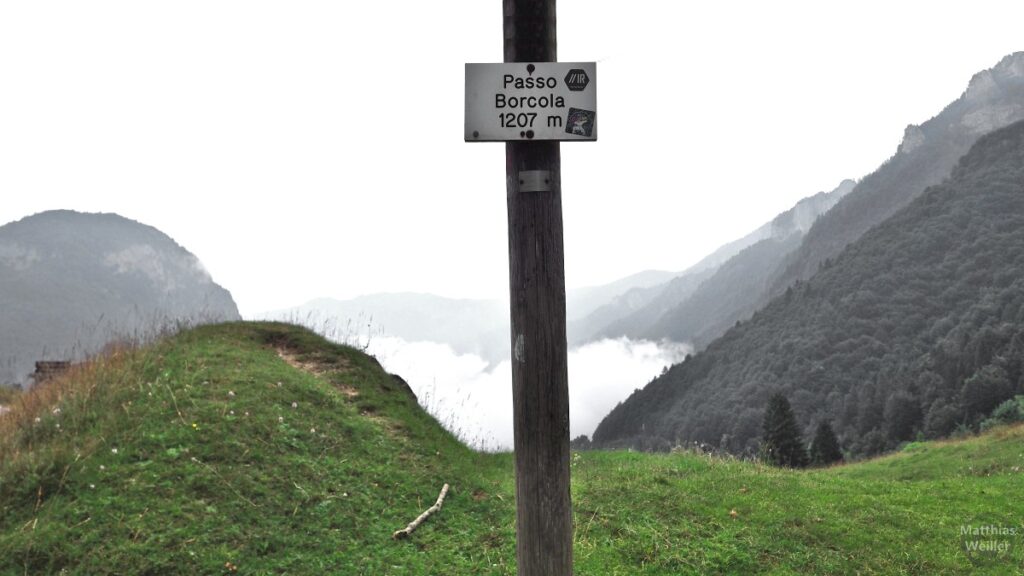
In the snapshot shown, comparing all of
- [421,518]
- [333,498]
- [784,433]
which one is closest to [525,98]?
[421,518]

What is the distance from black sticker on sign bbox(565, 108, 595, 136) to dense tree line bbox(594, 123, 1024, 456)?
82739 millimetres

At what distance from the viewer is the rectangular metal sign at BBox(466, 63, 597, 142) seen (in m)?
3.63

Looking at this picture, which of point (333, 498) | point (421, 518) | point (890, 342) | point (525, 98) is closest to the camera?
point (525, 98)

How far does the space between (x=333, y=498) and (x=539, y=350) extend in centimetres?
511

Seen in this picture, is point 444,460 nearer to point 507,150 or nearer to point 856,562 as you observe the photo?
point 856,562

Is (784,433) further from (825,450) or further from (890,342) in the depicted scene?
(890,342)

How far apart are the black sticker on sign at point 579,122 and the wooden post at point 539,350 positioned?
0.15 m

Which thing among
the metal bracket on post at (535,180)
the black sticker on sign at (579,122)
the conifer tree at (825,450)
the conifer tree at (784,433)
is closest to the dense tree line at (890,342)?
the conifer tree at (825,450)

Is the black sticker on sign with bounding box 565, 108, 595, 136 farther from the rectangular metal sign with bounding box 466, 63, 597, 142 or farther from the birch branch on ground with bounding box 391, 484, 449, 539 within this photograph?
the birch branch on ground with bounding box 391, 484, 449, 539

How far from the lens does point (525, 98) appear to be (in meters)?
3.63

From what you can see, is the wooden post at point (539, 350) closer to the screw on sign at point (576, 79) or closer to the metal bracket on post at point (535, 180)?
the metal bracket on post at point (535, 180)

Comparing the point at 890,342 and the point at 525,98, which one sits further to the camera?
the point at 890,342

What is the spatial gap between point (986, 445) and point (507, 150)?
20563 millimetres

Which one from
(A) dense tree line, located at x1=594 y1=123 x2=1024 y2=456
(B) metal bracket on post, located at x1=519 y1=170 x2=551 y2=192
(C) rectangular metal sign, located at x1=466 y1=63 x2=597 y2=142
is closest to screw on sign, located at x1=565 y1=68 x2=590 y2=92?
(C) rectangular metal sign, located at x1=466 y1=63 x2=597 y2=142
